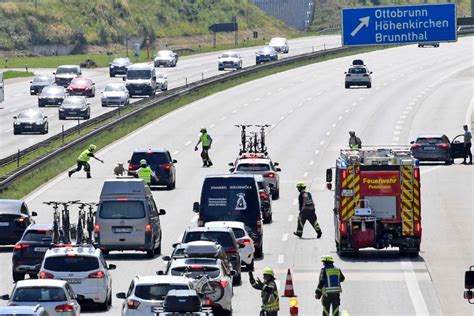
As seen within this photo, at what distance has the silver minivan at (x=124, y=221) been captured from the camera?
3962cm

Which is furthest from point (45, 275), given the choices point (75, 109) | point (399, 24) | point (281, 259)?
point (75, 109)

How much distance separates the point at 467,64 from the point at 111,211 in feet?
297

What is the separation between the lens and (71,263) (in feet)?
102

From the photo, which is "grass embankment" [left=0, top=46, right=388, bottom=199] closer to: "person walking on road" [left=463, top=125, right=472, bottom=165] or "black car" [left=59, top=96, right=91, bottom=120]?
"black car" [left=59, top=96, right=91, bottom=120]

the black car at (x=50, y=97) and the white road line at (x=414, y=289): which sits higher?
the black car at (x=50, y=97)

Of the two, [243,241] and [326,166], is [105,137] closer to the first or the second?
[326,166]

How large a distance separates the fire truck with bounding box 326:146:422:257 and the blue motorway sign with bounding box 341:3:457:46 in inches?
620

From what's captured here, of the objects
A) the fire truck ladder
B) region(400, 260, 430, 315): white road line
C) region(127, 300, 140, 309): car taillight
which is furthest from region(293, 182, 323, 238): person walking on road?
region(127, 300, 140, 309): car taillight

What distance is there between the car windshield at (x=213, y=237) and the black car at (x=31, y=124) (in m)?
45.8

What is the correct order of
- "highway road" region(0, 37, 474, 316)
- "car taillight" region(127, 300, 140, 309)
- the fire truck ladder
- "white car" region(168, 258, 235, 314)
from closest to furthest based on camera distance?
"car taillight" region(127, 300, 140, 309), "white car" region(168, 258, 235, 314), "highway road" region(0, 37, 474, 316), the fire truck ladder

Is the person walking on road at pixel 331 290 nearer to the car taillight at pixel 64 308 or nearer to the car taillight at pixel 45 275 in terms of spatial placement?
the car taillight at pixel 64 308

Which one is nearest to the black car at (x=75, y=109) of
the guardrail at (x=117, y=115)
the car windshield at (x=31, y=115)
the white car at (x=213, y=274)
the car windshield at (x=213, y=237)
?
the guardrail at (x=117, y=115)

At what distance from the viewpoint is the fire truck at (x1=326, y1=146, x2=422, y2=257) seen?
129 feet

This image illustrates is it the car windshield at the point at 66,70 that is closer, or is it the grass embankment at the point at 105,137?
the grass embankment at the point at 105,137
